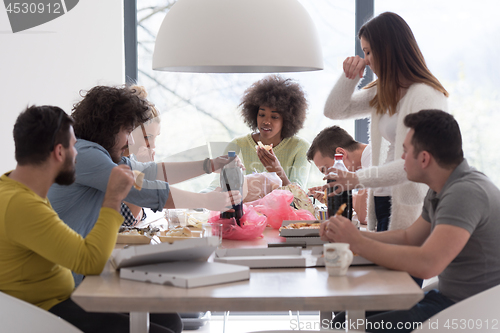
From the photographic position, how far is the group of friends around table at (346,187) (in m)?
1.24

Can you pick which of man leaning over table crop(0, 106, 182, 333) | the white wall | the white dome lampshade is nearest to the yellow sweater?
man leaning over table crop(0, 106, 182, 333)

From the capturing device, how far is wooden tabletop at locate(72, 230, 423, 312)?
1.02m

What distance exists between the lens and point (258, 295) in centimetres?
103

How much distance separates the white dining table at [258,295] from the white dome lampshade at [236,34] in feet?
2.16

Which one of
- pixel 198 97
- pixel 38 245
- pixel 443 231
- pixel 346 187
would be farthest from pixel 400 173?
pixel 198 97

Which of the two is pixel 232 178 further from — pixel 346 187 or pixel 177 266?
pixel 177 266

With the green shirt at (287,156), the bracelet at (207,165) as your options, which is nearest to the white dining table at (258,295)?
the bracelet at (207,165)

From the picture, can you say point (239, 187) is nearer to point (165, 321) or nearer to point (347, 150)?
point (165, 321)

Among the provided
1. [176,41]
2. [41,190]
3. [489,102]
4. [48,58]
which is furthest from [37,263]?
[489,102]

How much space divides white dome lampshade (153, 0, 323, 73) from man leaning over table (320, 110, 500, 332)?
443mm

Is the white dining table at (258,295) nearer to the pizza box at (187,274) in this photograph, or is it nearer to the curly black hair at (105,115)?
the pizza box at (187,274)

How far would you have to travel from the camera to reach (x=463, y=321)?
1.19m

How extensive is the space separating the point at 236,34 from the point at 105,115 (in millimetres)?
761

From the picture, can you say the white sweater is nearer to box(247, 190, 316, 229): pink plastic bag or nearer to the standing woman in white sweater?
the standing woman in white sweater
